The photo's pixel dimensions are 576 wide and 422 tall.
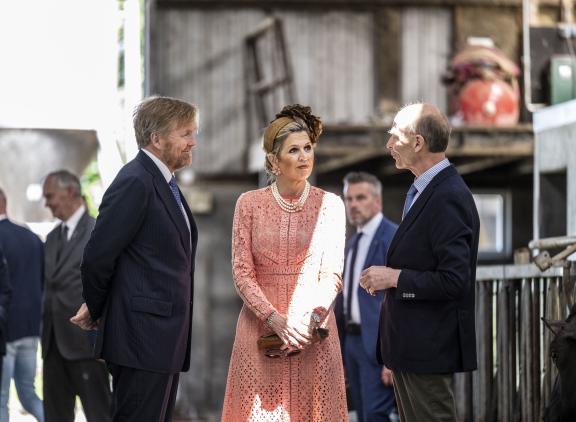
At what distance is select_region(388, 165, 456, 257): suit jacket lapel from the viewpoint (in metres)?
4.98

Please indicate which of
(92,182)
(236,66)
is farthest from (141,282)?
(236,66)

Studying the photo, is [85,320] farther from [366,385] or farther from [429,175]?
[366,385]

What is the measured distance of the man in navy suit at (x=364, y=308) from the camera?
7.36 metres

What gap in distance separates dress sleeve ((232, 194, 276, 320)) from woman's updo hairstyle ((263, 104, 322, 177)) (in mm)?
232

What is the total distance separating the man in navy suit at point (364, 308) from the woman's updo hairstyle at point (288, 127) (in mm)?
2164

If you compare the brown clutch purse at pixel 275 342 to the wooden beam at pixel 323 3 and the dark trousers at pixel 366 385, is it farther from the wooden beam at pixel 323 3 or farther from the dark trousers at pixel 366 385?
the wooden beam at pixel 323 3

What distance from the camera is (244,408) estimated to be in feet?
17.3

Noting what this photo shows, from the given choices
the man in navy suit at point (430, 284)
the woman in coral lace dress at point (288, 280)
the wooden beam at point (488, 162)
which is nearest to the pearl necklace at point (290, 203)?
the woman in coral lace dress at point (288, 280)

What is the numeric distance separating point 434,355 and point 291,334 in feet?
2.04

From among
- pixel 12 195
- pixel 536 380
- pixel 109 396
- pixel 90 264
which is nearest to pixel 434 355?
pixel 90 264

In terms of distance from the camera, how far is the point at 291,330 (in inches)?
202

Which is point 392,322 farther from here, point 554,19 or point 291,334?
point 554,19

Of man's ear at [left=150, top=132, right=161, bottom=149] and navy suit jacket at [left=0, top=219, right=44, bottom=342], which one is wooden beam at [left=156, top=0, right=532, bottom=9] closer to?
navy suit jacket at [left=0, top=219, right=44, bottom=342]

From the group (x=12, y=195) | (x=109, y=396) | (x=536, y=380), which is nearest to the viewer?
(x=536, y=380)
